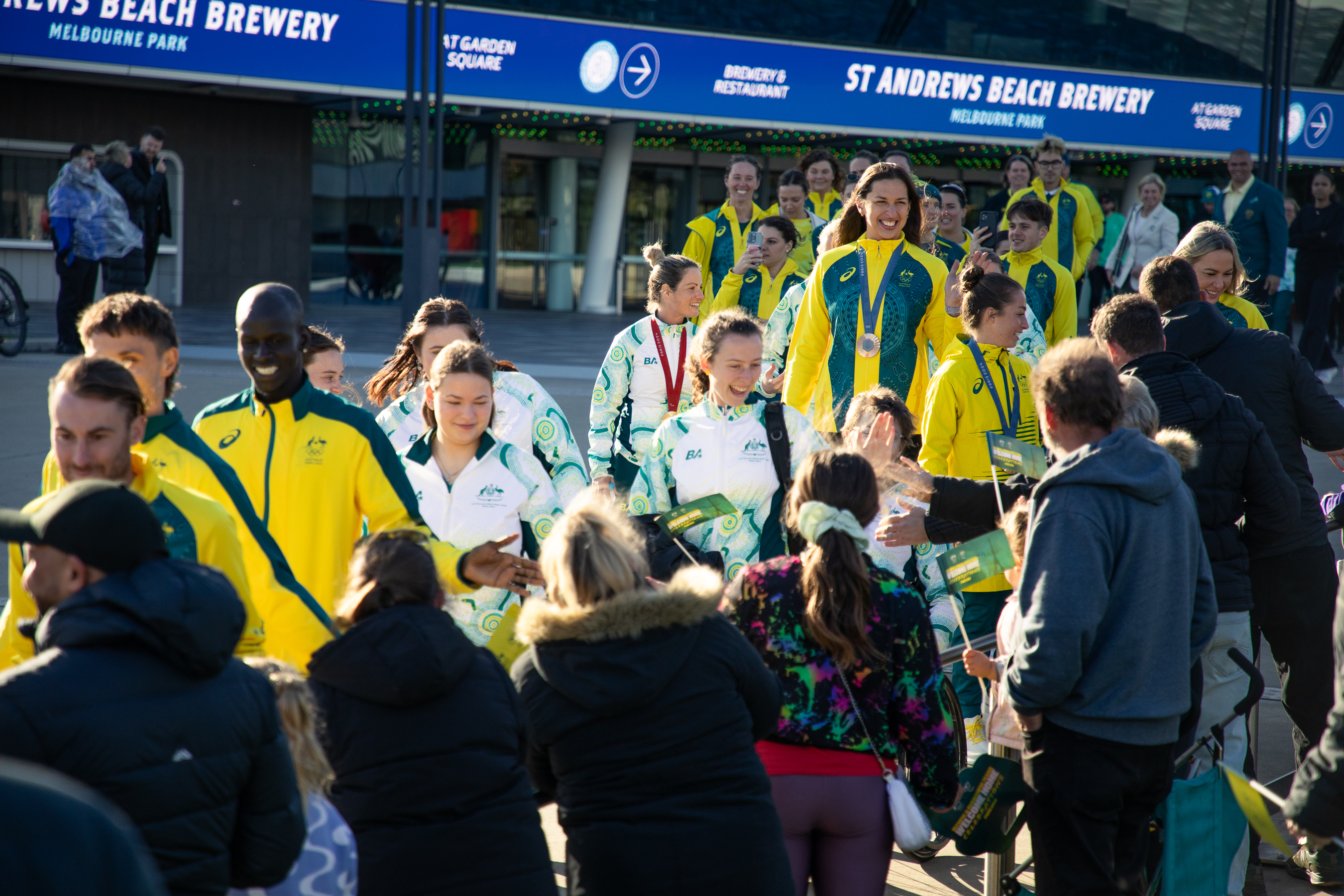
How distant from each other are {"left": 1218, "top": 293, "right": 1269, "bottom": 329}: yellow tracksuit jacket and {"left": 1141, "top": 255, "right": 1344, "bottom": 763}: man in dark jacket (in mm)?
1135

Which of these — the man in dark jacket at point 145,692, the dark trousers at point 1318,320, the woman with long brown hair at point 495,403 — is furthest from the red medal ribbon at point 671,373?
the dark trousers at point 1318,320

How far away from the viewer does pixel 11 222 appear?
20.3 meters

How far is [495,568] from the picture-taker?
355 centimetres

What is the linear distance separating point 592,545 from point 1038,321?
5635mm

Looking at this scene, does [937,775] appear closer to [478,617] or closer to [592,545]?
[592,545]

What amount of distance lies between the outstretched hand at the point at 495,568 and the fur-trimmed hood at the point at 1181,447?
1.83m

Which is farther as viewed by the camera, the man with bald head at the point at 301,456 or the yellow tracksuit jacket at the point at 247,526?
the man with bald head at the point at 301,456

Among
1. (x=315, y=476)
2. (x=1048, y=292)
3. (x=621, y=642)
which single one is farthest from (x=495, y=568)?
(x=1048, y=292)

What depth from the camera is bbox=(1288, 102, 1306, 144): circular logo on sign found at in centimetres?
2595

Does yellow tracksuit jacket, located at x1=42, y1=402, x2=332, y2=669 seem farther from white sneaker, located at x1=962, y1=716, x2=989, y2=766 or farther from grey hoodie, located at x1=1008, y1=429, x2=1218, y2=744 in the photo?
white sneaker, located at x1=962, y1=716, x2=989, y2=766

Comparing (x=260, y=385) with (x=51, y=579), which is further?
(x=260, y=385)

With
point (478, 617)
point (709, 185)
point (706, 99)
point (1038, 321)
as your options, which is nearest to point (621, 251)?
point (709, 185)

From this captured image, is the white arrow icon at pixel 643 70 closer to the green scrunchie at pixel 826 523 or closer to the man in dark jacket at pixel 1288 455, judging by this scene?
the man in dark jacket at pixel 1288 455

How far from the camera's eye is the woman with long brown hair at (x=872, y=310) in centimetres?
639
